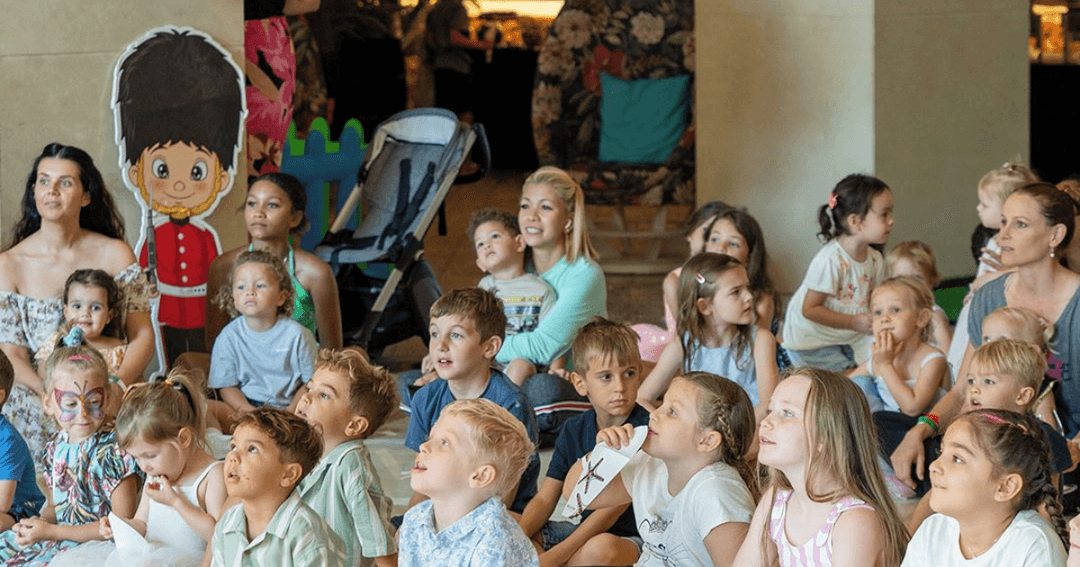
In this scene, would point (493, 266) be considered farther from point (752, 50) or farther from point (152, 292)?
point (752, 50)

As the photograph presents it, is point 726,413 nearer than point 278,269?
Yes

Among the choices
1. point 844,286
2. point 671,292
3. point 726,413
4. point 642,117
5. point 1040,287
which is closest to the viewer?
point 726,413

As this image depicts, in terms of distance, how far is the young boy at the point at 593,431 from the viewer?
3.71m

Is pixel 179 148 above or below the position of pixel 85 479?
above

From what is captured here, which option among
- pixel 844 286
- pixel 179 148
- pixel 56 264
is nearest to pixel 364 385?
pixel 56 264

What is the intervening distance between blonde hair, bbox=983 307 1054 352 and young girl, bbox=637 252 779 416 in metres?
0.64

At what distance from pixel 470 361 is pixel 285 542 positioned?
901 millimetres

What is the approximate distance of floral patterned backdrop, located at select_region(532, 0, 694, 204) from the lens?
8.78 meters

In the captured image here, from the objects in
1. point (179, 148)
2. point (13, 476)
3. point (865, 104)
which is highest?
point (865, 104)

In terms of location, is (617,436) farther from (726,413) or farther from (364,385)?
(364,385)

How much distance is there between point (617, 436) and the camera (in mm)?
3422

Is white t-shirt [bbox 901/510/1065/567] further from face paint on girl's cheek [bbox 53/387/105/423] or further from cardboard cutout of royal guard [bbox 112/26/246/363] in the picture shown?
cardboard cutout of royal guard [bbox 112/26/246/363]

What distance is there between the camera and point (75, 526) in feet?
12.6

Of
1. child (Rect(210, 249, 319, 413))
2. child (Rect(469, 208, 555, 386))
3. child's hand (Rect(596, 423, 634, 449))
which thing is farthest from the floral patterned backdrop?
child's hand (Rect(596, 423, 634, 449))
